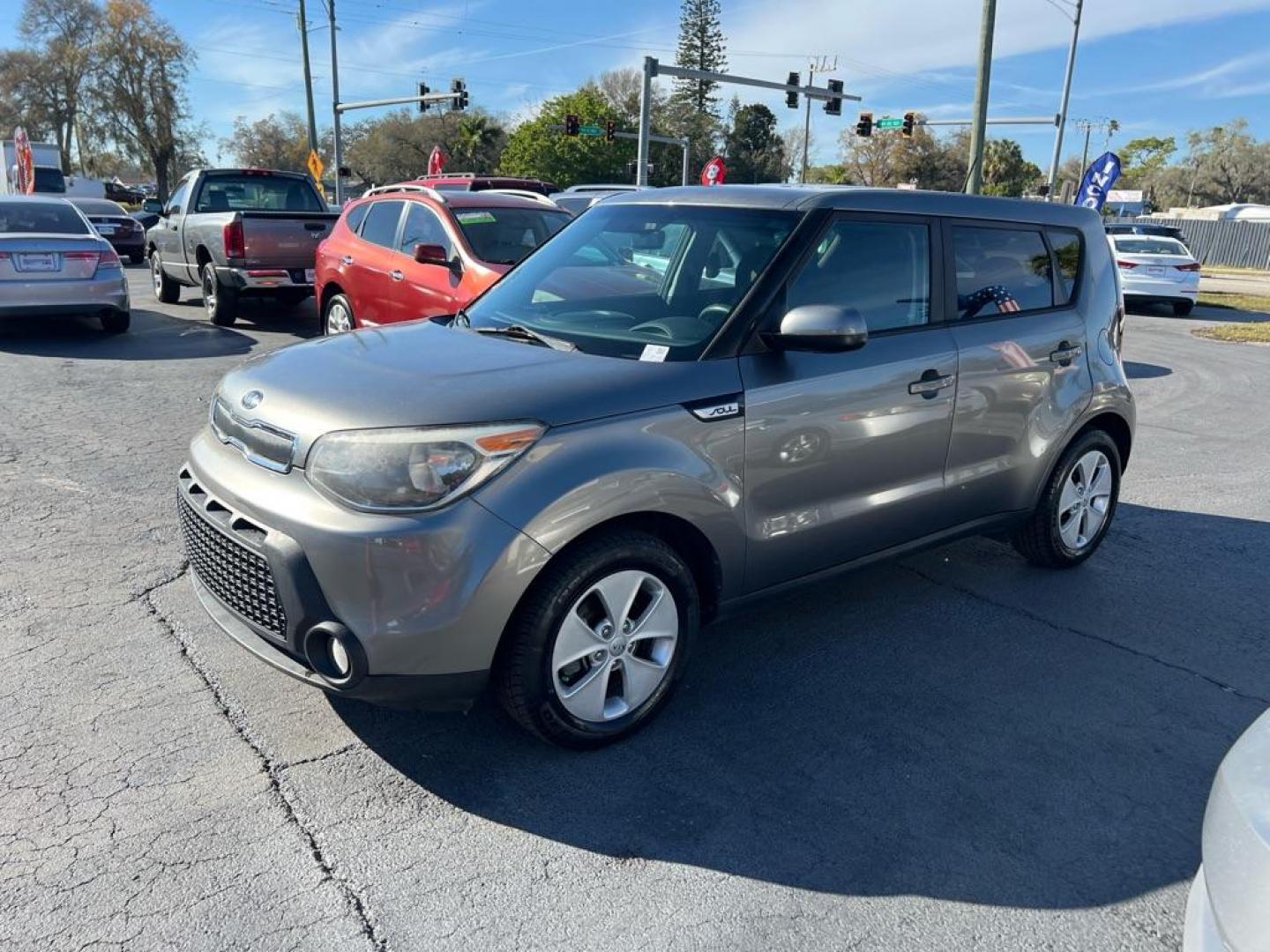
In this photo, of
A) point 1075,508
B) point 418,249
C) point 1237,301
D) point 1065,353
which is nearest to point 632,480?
point 1065,353

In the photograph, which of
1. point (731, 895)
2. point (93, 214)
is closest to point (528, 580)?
point (731, 895)

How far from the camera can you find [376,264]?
8.63 m

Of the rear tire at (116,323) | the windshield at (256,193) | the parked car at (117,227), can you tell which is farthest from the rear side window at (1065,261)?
the parked car at (117,227)

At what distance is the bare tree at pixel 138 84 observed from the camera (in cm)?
5475

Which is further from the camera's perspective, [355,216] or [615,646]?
[355,216]

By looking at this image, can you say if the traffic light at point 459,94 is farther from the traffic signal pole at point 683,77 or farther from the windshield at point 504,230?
the windshield at point 504,230

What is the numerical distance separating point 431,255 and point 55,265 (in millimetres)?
5069

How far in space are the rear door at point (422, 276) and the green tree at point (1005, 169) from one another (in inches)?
3297

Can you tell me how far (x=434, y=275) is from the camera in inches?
314

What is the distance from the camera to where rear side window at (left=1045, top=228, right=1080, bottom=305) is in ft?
15.4

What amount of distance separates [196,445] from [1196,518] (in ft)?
18.5

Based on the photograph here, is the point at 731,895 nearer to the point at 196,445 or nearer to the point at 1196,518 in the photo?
the point at 196,445

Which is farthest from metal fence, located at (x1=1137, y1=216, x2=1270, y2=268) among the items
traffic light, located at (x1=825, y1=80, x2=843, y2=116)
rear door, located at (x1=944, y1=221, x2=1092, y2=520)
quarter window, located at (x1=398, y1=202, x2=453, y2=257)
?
rear door, located at (x1=944, y1=221, x2=1092, y2=520)

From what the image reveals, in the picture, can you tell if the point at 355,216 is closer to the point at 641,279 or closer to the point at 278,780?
the point at 641,279
